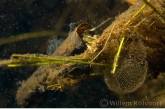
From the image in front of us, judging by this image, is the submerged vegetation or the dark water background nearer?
the submerged vegetation

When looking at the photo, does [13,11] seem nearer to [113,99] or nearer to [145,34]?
[113,99]

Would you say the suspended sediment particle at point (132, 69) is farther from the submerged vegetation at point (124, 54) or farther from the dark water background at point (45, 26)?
the dark water background at point (45, 26)

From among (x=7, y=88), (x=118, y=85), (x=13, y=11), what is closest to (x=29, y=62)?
(x=118, y=85)

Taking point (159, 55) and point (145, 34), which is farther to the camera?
point (159, 55)

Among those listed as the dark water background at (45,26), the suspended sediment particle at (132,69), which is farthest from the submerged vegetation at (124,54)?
the dark water background at (45,26)

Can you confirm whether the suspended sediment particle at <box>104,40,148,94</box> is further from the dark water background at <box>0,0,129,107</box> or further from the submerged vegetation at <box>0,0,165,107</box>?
the dark water background at <box>0,0,129,107</box>

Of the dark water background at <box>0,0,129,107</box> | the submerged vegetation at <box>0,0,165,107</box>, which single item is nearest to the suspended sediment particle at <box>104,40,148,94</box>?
the submerged vegetation at <box>0,0,165,107</box>
